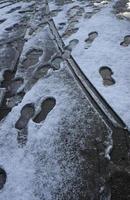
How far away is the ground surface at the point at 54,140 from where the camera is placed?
90.1 inches

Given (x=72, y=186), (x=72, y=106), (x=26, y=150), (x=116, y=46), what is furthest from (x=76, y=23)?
(x=72, y=186)

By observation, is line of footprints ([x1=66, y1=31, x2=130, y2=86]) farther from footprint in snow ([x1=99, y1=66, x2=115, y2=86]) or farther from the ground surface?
the ground surface

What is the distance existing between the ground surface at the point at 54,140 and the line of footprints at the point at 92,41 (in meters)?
0.26

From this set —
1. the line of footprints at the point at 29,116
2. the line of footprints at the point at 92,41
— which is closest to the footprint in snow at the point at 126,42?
the line of footprints at the point at 92,41

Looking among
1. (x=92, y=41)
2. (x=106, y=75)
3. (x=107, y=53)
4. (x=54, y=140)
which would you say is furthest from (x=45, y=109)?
(x=92, y=41)

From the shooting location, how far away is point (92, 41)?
13.6 ft

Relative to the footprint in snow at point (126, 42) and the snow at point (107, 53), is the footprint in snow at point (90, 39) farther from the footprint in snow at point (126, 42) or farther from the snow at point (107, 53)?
the footprint in snow at point (126, 42)

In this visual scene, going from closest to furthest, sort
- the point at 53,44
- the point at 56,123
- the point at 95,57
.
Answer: the point at 56,123, the point at 95,57, the point at 53,44

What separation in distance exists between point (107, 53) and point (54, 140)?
1530 mm

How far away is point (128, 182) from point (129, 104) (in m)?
0.83

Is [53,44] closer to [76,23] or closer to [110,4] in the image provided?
[76,23]

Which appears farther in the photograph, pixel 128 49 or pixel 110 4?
pixel 110 4

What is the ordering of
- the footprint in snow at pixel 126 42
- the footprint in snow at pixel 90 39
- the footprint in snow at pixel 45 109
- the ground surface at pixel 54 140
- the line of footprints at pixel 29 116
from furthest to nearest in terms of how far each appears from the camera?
the footprint in snow at pixel 90 39 → the footprint in snow at pixel 126 42 → the footprint in snow at pixel 45 109 → the line of footprints at pixel 29 116 → the ground surface at pixel 54 140

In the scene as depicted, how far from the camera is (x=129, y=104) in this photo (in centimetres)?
286
